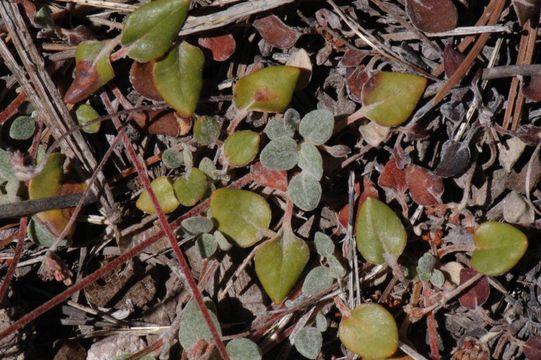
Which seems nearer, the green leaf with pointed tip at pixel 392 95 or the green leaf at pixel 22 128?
the green leaf with pointed tip at pixel 392 95

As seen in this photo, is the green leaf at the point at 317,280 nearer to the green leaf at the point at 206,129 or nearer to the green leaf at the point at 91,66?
the green leaf at the point at 206,129

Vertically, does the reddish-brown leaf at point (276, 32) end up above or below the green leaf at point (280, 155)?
above

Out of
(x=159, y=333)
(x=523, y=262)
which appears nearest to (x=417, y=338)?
(x=523, y=262)

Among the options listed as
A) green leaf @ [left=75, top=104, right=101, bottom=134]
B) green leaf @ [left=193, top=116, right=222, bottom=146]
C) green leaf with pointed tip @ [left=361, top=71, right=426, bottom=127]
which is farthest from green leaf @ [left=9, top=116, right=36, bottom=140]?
green leaf with pointed tip @ [left=361, top=71, right=426, bottom=127]

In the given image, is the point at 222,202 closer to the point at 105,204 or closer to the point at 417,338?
the point at 105,204

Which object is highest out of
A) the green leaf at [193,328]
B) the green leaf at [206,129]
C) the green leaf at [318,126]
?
the green leaf at [318,126]

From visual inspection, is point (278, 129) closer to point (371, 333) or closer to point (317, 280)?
point (317, 280)

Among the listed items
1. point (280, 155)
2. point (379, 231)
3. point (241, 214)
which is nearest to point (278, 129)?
point (280, 155)

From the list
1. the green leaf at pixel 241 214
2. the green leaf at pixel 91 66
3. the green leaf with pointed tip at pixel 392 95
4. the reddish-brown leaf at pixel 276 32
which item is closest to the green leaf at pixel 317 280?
the green leaf at pixel 241 214
